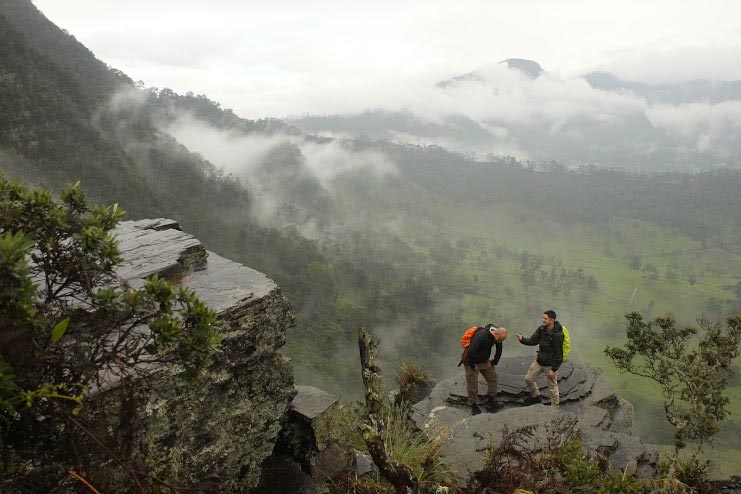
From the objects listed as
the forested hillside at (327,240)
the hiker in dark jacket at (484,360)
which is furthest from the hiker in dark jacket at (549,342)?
the forested hillside at (327,240)

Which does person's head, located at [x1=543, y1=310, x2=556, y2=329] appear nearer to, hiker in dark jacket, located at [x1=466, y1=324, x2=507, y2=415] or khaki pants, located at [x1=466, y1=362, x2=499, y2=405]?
hiker in dark jacket, located at [x1=466, y1=324, x2=507, y2=415]

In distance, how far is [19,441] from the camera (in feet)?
13.3

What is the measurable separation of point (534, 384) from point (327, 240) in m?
101

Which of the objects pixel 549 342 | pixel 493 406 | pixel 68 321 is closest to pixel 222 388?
pixel 68 321

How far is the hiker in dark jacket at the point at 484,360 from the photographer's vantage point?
1145cm

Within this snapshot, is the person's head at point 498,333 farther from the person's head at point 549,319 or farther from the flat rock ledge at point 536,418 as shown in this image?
the flat rock ledge at point 536,418

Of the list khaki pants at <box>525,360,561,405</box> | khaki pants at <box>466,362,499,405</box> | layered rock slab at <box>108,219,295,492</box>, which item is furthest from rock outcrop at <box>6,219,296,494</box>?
khaki pants at <box>525,360,561,405</box>

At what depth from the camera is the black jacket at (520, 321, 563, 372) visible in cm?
1152

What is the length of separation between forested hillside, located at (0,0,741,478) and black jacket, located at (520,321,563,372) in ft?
124

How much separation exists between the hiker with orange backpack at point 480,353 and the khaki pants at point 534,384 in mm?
966

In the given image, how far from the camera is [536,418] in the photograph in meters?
10.1

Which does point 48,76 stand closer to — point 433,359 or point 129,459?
point 433,359

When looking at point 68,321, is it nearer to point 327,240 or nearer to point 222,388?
point 222,388

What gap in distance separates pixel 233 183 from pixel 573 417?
86472mm
